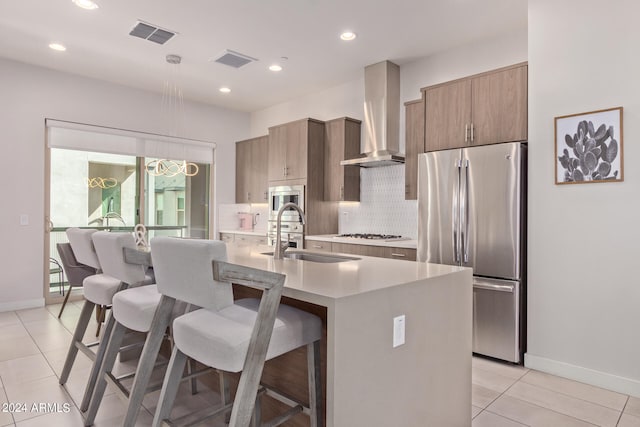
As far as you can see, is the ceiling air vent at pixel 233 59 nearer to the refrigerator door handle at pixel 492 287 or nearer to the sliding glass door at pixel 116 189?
the sliding glass door at pixel 116 189

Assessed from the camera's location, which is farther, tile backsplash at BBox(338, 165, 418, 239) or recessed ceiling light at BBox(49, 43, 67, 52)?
tile backsplash at BBox(338, 165, 418, 239)

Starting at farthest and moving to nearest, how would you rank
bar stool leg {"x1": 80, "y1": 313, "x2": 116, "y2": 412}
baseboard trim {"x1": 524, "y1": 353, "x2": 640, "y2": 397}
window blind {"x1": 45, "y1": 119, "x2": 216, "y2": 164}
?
window blind {"x1": 45, "y1": 119, "x2": 216, "y2": 164} → baseboard trim {"x1": 524, "y1": 353, "x2": 640, "y2": 397} → bar stool leg {"x1": 80, "y1": 313, "x2": 116, "y2": 412}

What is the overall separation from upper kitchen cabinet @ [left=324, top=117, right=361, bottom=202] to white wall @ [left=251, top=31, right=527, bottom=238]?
6.5 inches

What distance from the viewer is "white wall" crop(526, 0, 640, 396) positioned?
2.53m

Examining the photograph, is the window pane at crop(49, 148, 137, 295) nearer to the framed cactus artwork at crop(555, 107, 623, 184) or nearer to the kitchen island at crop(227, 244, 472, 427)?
the kitchen island at crop(227, 244, 472, 427)

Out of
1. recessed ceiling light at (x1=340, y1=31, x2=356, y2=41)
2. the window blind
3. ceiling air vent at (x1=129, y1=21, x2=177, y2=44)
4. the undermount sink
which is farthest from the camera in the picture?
the window blind

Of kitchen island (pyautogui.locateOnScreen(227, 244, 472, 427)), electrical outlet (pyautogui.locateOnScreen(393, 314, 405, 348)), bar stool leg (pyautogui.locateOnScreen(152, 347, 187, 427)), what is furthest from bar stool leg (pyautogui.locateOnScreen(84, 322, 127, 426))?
electrical outlet (pyautogui.locateOnScreen(393, 314, 405, 348))

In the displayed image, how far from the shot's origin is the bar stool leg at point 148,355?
71.2 inches

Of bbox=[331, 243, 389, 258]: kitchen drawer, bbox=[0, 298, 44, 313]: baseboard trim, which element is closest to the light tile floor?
bbox=[331, 243, 389, 258]: kitchen drawer

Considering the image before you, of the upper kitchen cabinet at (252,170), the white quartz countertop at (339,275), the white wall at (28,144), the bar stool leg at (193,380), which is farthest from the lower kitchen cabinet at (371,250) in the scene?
the white wall at (28,144)

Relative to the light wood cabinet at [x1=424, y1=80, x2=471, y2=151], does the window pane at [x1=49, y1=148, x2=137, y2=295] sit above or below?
below

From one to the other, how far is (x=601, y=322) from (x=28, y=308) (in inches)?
228

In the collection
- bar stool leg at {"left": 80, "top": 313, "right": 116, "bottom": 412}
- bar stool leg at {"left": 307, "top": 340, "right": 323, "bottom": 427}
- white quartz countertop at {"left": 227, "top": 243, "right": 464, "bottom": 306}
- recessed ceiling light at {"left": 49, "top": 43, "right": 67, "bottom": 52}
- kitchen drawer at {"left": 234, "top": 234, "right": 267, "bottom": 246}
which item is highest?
recessed ceiling light at {"left": 49, "top": 43, "right": 67, "bottom": 52}

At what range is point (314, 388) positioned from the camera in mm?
1592
